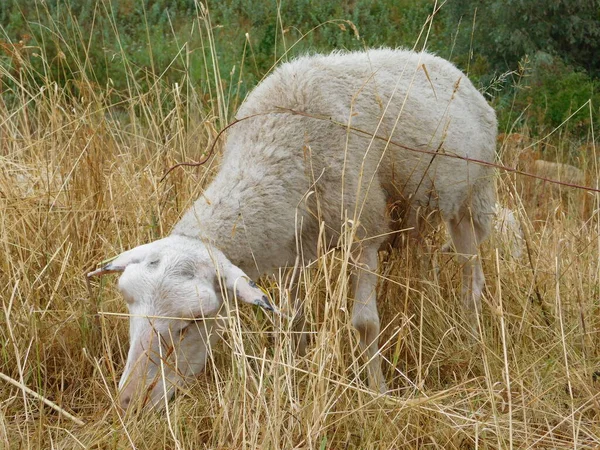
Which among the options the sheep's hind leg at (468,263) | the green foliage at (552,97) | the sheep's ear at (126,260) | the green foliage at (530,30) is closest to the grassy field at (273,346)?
the sheep's hind leg at (468,263)

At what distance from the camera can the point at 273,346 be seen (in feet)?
13.9

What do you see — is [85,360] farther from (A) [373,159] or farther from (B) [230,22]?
(B) [230,22]

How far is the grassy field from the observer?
3199 millimetres

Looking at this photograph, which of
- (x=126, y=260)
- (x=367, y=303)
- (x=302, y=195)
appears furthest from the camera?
(x=367, y=303)

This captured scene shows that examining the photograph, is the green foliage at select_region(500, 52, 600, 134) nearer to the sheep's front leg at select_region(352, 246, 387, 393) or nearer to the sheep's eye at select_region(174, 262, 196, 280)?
the sheep's front leg at select_region(352, 246, 387, 393)

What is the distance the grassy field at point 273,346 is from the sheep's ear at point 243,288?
0.09 meters

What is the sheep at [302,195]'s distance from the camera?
3342 mm

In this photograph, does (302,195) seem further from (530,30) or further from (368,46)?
(368,46)

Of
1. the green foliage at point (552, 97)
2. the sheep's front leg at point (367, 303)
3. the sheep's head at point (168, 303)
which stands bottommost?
the green foliage at point (552, 97)

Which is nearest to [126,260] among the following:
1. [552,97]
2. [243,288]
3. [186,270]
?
[186,270]

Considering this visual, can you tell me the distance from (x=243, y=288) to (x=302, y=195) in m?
0.64

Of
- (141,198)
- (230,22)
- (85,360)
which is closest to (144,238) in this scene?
(141,198)

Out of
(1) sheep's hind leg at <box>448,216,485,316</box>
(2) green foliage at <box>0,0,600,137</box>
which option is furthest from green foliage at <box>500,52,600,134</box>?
(1) sheep's hind leg at <box>448,216,485,316</box>

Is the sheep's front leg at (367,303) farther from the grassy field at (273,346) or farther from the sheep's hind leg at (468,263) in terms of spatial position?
the sheep's hind leg at (468,263)
